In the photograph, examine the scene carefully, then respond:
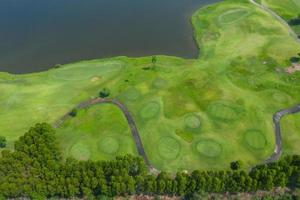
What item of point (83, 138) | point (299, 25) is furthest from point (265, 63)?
point (83, 138)

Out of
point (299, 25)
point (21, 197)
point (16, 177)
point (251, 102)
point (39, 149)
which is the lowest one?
point (21, 197)

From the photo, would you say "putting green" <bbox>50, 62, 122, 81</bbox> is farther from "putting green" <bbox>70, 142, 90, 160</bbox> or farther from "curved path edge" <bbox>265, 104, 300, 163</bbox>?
"curved path edge" <bbox>265, 104, 300, 163</bbox>

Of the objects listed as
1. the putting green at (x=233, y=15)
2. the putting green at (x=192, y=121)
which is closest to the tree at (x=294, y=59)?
the putting green at (x=233, y=15)

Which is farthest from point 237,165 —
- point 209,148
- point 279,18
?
point 279,18

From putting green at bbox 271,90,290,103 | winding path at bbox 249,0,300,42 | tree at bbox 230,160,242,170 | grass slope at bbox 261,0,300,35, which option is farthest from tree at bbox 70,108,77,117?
grass slope at bbox 261,0,300,35

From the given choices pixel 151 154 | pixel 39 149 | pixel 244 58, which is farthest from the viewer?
pixel 244 58

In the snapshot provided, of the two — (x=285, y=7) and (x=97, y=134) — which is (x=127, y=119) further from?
(x=285, y=7)

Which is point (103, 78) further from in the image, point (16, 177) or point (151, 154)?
point (16, 177)
